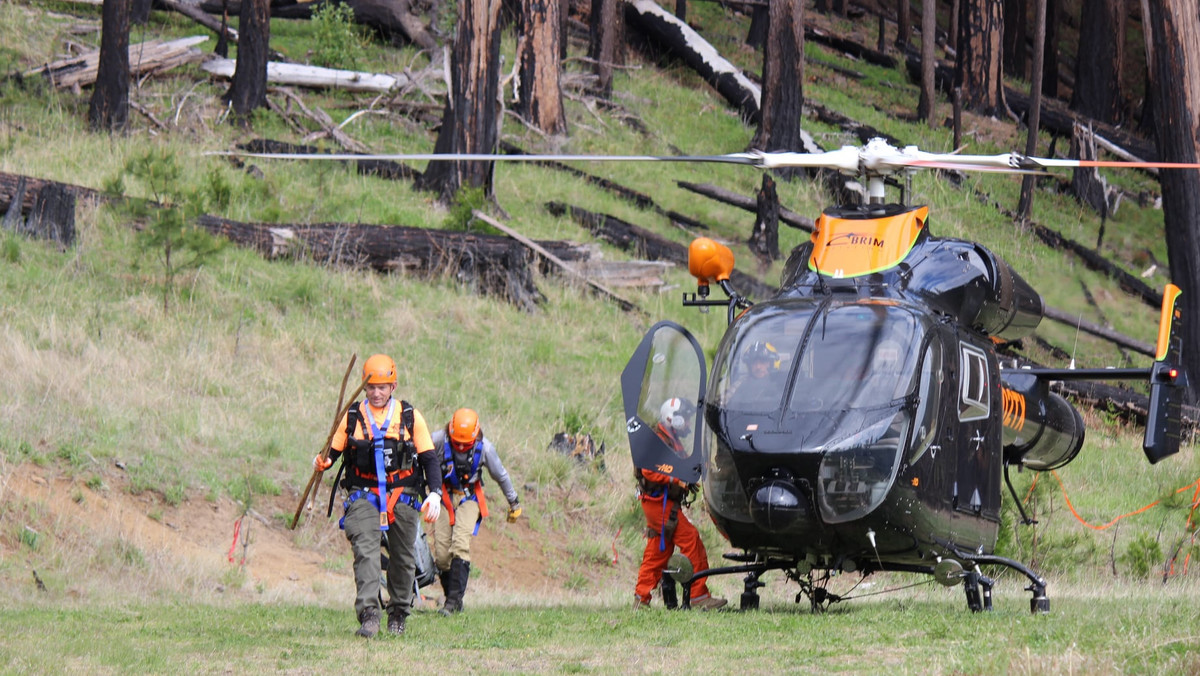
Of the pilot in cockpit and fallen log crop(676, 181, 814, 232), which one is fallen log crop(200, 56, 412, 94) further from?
the pilot in cockpit

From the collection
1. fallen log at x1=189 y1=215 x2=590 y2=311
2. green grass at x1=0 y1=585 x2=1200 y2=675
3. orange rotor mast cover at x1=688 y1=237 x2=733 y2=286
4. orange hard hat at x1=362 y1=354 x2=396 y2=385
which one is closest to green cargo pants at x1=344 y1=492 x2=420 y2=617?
green grass at x1=0 y1=585 x2=1200 y2=675

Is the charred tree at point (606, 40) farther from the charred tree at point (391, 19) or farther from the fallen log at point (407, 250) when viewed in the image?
the fallen log at point (407, 250)

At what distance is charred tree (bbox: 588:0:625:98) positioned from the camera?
29.4 m

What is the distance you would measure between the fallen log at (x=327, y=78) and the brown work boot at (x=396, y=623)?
706 inches

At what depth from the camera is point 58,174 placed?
18.7m

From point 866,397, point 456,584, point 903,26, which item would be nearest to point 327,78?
point 456,584

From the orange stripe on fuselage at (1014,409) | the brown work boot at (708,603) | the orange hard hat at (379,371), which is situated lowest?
the brown work boot at (708,603)

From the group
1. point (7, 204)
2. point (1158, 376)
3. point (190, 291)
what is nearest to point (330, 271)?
point (190, 291)

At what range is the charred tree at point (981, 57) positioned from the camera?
32.2 meters

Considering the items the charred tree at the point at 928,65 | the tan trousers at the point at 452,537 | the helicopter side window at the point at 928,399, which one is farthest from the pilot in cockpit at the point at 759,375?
the charred tree at the point at 928,65

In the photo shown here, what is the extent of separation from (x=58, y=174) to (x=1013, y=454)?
13.6m

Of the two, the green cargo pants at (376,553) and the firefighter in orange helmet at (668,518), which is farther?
the firefighter in orange helmet at (668,518)

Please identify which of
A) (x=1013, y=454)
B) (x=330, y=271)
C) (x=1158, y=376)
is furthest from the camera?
(x=330, y=271)

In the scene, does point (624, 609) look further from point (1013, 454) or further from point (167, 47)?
point (167, 47)
